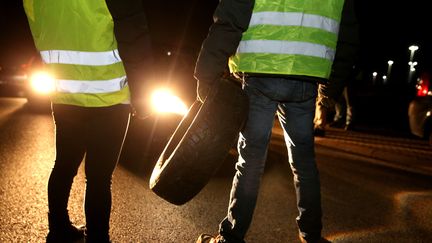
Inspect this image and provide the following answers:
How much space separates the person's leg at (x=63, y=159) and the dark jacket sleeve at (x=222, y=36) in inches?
29.2

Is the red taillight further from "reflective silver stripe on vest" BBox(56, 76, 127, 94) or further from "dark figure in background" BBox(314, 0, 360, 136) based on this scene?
"reflective silver stripe on vest" BBox(56, 76, 127, 94)

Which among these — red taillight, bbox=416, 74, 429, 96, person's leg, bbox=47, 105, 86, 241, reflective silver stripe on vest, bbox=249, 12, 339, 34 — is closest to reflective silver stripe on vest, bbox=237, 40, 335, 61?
reflective silver stripe on vest, bbox=249, 12, 339, 34

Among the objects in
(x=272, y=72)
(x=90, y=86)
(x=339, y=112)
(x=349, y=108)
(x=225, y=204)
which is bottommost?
(x=339, y=112)

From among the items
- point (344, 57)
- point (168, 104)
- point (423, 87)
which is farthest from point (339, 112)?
point (344, 57)

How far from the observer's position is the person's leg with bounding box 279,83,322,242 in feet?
8.50

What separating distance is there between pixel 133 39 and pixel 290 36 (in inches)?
34.4

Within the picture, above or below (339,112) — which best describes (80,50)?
above

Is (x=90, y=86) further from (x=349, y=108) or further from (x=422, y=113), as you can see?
(x=349, y=108)

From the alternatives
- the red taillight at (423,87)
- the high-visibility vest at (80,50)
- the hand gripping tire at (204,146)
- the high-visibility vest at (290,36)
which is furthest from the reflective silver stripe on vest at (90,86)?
the red taillight at (423,87)

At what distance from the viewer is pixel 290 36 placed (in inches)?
94.2

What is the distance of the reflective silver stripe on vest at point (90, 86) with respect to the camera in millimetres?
2262

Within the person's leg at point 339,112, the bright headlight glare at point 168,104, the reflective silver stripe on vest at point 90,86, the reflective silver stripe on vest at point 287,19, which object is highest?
the reflective silver stripe on vest at point 287,19

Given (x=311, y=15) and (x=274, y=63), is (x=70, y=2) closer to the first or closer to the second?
(x=274, y=63)

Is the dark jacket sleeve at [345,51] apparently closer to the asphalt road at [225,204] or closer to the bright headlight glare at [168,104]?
the asphalt road at [225,204]
